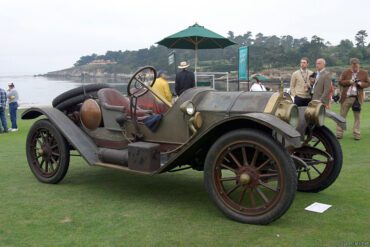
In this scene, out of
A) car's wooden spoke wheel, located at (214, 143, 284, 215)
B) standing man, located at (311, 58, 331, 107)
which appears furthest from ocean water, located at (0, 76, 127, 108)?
standing man, located at (311, 58, 331, 107)

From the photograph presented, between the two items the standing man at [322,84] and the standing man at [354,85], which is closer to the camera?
the standing man at [322,84]

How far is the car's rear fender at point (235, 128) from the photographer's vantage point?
3.69 metres

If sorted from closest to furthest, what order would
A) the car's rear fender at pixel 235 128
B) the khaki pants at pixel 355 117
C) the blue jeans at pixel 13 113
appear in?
the car's rear fender at pixel 235 128
the khaki pants at pixel 355 117
the blue jeans at pixel 13 113

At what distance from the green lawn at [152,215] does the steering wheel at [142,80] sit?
1194mm

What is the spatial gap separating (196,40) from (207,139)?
8.81 meters

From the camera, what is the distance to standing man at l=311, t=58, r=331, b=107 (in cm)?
830

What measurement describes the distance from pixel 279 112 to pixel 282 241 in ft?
4.09

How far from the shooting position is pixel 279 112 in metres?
4.12

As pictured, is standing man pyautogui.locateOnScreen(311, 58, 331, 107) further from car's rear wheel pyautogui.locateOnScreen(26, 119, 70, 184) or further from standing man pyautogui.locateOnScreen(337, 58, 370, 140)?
car's rear wheel pyautogui.locateOnScreen(26, 119, 70, 184)

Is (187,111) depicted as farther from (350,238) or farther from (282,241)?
(350,238)

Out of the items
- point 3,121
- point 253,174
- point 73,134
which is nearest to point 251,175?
point 253,174

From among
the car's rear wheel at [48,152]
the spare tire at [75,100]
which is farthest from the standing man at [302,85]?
the car's rear wheel at [48,152]

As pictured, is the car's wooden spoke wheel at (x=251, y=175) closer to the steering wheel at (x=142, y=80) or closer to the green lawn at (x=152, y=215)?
the green lawn at (x=152, y=215)

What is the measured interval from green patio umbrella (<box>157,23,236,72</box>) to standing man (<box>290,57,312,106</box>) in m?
4.08
